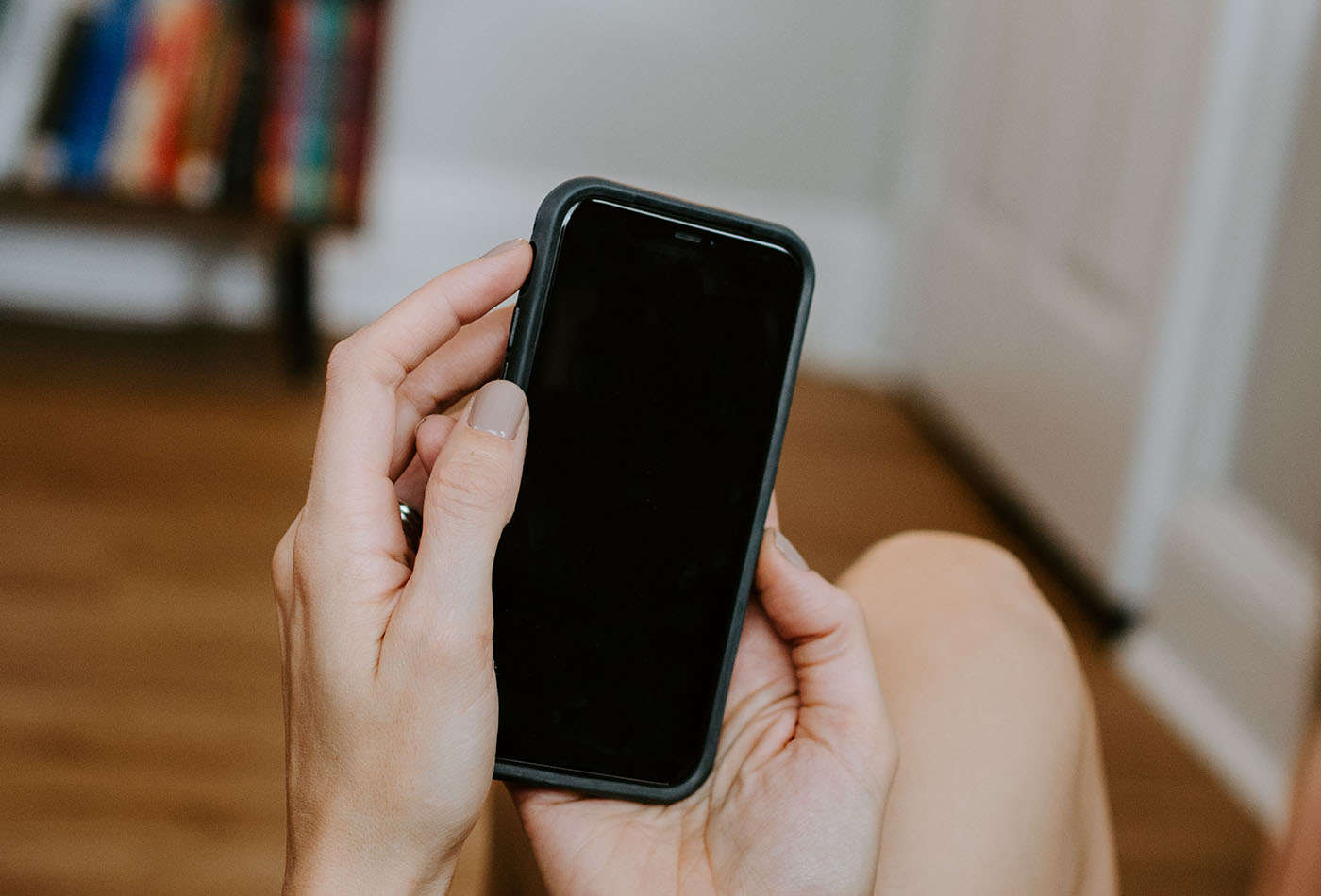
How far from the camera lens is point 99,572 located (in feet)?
4.86

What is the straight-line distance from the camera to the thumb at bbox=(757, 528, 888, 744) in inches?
20.8

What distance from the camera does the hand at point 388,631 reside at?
17.4 inches

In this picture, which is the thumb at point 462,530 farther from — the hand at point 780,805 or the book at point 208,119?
the book at point 208,119

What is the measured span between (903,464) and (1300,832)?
169 cm

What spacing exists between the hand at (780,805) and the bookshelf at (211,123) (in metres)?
1.55

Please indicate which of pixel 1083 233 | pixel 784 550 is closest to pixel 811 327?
pixel 1083 233

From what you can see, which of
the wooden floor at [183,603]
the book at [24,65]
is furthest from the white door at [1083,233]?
the book at [24,65]

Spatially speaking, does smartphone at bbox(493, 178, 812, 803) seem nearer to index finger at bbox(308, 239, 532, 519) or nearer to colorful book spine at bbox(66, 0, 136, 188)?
index finger at bbox(308, 239, 532, 519)

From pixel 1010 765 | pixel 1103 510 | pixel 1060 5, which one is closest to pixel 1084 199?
pixel 1060 5

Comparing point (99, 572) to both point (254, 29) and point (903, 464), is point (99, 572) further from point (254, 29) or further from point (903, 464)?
point (903, 464)

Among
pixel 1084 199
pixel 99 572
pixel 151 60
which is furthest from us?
pixel 151 60

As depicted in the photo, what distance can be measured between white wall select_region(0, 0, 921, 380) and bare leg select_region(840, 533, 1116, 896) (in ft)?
5.34

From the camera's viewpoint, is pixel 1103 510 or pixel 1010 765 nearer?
pixel 1010 765

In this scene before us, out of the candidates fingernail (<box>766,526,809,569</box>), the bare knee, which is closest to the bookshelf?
the bare knee
